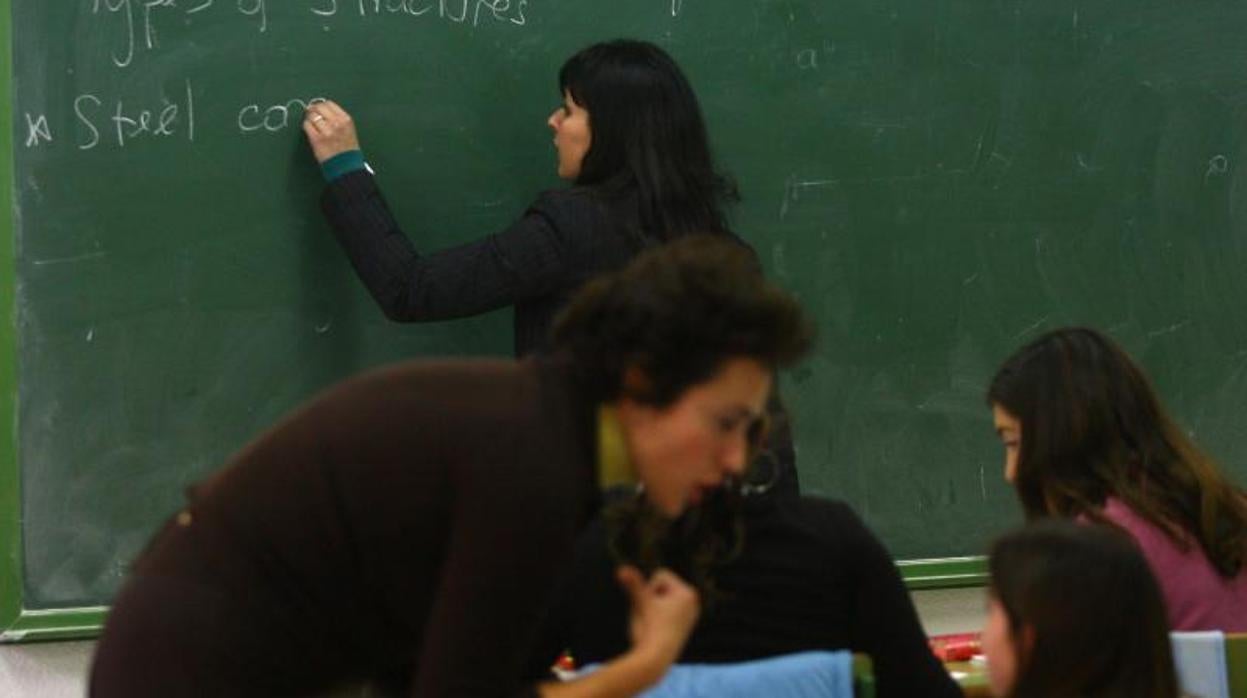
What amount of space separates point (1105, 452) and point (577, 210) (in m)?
1.04

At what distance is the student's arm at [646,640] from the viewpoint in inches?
68.2

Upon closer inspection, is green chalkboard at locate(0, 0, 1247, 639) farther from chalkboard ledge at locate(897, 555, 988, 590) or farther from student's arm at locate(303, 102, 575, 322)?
student's arm at locate(303, 102, 575, 322)

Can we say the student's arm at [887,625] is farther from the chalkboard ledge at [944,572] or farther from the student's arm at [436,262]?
the chalkboard ledge at [944,572]

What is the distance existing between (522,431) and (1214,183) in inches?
109

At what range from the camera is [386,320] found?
3428 mm

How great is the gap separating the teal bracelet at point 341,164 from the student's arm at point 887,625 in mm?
1389

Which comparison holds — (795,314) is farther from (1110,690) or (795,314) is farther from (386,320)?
(386,320)

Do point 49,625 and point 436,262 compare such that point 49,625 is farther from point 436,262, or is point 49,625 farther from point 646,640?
point 646,640

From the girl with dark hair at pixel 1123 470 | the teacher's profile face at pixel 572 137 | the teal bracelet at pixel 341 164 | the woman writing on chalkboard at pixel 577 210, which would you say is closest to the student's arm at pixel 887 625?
the girl with dark hair at pixel 1123 470

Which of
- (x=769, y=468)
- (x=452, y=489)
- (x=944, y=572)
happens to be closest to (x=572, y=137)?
(x=769, y=468)

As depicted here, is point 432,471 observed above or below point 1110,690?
above

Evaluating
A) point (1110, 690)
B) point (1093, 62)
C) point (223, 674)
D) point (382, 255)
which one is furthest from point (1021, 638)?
point (1093, 62)

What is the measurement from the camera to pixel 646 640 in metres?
1.76

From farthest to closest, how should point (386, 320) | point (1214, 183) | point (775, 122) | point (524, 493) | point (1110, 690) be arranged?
1. point (1214, 183)
2. point (775, 122)
3. point (386, 320)
4. point (1110, 690)
5. point (524, 493)
